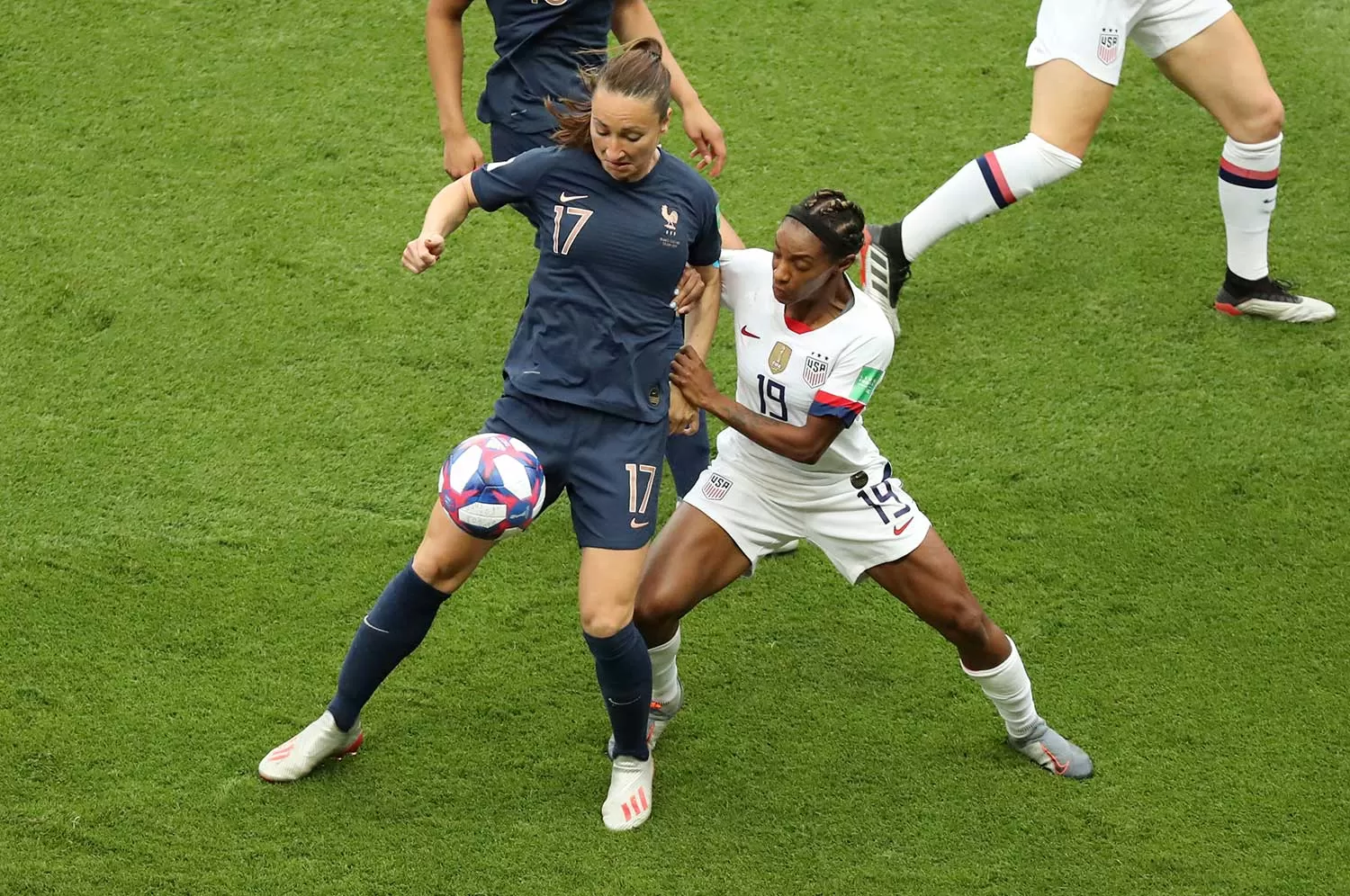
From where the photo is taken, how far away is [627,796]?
4156 mm

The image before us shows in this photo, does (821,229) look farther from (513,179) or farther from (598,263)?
(513,179)

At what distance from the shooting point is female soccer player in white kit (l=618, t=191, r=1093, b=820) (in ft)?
12.9

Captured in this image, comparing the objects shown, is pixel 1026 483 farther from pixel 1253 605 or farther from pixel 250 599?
pixel 250 599

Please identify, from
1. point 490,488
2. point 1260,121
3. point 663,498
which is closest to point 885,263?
point 663,498

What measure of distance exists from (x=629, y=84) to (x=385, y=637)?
1.49m

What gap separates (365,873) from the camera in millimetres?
3943

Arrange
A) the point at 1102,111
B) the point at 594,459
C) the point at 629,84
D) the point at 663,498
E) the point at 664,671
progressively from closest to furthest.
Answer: the point at 629,84 → the point at 594,459 → the point at 664,671 → the point at 663,498 → the point at 1102,111

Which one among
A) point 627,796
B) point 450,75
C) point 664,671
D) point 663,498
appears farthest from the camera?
point 663,498

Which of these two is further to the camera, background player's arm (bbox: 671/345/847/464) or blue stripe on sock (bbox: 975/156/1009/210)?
blue stripe on sock (bbox: 975/156/1009/210)

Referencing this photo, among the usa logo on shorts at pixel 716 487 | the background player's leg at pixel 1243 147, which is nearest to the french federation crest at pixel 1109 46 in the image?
the background player's leg at pixel 1243 147

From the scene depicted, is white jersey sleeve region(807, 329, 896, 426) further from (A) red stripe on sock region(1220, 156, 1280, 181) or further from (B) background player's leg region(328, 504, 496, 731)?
(A) red stripe on sock region(1220, 156, 1280, 181)

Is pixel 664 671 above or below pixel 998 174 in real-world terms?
below

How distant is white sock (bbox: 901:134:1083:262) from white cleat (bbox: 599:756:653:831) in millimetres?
2499

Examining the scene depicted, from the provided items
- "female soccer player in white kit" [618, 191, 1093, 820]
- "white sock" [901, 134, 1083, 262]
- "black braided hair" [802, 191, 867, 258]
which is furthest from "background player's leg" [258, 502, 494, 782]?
"white sock" [901, 134, 1083, 262]
